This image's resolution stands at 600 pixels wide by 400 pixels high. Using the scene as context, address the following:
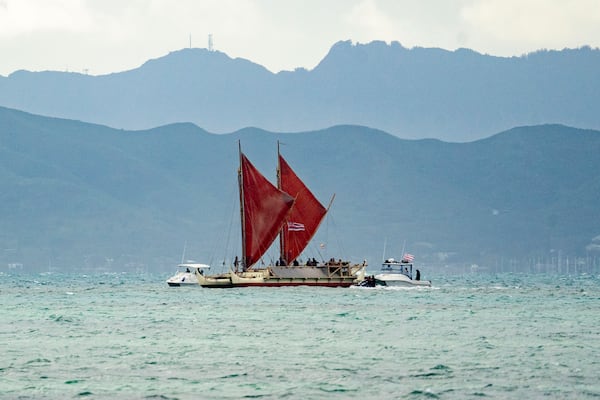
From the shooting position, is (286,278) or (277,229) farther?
(286,278)

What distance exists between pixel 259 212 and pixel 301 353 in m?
74.4

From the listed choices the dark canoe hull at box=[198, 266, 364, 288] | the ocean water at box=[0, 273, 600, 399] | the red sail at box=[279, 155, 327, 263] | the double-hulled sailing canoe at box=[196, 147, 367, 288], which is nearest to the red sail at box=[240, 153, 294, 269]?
the double-hulled sailing canoe at box=[196, 147, 367, 288]

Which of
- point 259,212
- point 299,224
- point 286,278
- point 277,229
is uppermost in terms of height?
point 259,212

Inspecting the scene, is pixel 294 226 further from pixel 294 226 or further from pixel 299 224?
pixel 299 224

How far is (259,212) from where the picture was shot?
13138 cm

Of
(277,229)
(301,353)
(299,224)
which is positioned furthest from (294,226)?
(301,353)

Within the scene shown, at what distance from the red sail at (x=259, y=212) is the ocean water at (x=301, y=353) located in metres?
34.3

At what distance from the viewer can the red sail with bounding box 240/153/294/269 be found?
131m

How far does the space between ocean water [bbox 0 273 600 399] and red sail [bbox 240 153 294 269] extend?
34.3m

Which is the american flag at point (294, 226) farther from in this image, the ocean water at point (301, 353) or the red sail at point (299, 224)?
the ocean water at point (301, 353)

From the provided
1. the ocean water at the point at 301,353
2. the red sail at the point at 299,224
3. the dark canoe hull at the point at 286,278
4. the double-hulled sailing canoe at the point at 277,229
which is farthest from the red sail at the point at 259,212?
the ocean water at the point at 301,353

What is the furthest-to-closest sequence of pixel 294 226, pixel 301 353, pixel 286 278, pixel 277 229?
1. pixel 294 226
2. pixel 286 278
3. pixel 277 229
4. pixel 301 353

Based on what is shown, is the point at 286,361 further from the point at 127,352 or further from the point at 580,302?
the point at 580,302

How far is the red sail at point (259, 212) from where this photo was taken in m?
131
